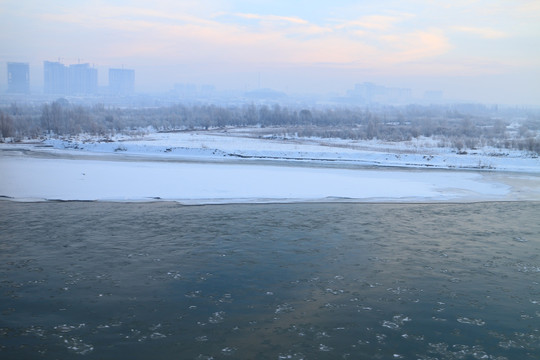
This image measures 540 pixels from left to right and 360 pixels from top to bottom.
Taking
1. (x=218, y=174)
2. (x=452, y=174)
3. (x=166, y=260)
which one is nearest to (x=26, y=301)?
(x=166, y=260)

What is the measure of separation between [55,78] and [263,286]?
83.8 metres

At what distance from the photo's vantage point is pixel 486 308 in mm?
7375

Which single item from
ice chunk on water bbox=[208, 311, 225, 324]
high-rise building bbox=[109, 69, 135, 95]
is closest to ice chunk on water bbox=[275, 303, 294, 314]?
ice chunk on water bbox=[208, 311, 225, 324]

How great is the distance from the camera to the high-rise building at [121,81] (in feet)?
541

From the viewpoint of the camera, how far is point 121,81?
554ft

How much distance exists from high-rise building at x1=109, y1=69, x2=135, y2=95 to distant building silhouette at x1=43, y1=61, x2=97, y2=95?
42.6m

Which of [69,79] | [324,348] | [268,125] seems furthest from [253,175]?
[69,79]

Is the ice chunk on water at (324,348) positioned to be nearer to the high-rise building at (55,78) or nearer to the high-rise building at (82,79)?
the high-rise building at (55,78)

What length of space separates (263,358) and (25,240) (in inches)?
271

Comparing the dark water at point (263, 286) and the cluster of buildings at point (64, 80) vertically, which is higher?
the cluster of buildings at point (64, 80)

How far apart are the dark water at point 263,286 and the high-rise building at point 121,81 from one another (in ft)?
524

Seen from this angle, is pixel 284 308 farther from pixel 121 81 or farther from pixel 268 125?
pixel 121 81

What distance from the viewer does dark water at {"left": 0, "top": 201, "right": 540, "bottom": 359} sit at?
6098mm

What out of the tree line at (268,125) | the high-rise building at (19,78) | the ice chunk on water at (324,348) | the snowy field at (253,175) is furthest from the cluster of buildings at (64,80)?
the ice chunk on water at (324,348)
